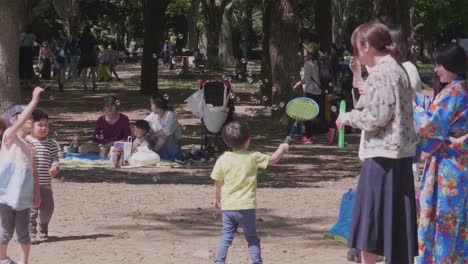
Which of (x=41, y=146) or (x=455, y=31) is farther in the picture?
(x=455, y=31)

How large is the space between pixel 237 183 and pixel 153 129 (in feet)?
25.5

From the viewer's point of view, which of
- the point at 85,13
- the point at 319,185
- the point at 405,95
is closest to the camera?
the point at 405,95

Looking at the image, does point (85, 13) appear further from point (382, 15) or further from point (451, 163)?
point (451, 163)

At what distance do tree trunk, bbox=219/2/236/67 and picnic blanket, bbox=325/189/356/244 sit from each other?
137 feet

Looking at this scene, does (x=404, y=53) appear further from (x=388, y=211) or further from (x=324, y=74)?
(x=324, y=74)

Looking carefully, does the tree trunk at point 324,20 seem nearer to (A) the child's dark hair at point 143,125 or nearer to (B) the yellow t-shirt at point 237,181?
(A) the child's dark hair at point 143,125

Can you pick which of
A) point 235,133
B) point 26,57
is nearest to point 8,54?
point 235,133

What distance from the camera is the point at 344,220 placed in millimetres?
8594

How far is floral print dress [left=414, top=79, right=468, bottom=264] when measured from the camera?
22.5ft

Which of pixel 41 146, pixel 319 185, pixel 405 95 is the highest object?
pixel 405 95

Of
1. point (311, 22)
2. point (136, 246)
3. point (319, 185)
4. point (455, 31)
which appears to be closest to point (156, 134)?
point (319, 185)

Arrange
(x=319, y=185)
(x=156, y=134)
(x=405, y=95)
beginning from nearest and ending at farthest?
(x=405, y=95)
(x=319, y=185)
(x=156, y=134)

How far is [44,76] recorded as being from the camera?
115 ft

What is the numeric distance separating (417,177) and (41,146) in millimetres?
4772
